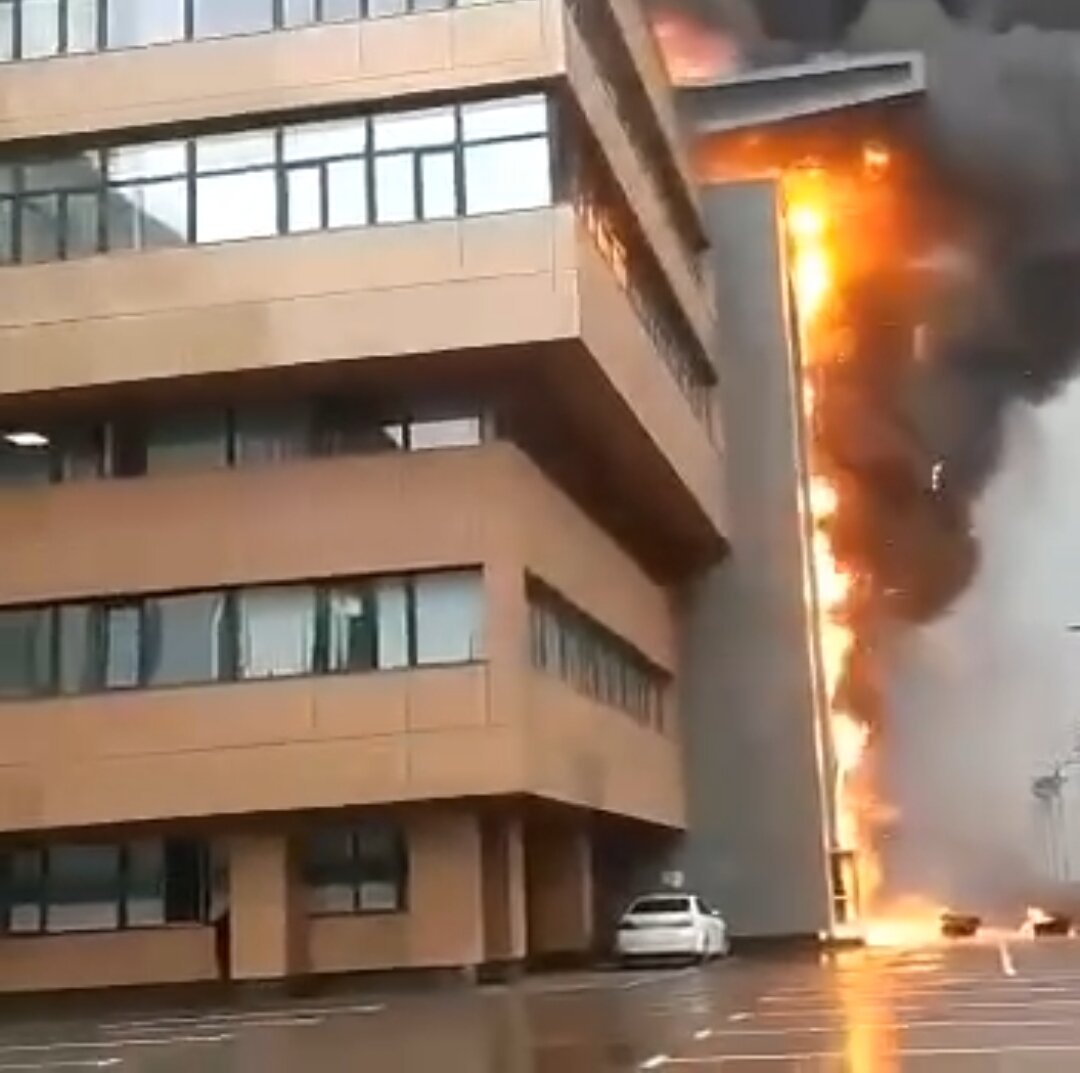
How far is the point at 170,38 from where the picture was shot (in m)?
37.0

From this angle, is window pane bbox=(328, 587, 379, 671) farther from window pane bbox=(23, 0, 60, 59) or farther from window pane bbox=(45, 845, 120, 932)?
window pane bbox=(23, 0, 60, 59)

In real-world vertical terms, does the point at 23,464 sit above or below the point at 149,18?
below

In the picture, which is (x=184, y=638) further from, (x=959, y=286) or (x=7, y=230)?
(x=959, y=286)

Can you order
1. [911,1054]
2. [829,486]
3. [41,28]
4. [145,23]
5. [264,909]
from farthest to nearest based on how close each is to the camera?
[829,486]
[41,28]
[145,23]
[264,909]
[911,1054]

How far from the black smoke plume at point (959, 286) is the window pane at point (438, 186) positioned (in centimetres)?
3242

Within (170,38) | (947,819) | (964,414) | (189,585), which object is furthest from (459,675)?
(964,414)

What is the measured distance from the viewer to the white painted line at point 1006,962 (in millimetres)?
32938

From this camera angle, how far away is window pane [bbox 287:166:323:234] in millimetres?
35594

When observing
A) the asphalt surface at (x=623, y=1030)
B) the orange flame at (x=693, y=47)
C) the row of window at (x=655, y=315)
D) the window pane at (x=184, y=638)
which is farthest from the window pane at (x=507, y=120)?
the orange flame at (x=693, y=47)

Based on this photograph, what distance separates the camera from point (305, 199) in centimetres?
3581

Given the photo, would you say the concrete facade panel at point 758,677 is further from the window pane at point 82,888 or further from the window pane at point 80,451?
the window pane at point 80,451

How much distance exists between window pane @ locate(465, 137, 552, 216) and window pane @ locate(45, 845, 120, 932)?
41.8 ft

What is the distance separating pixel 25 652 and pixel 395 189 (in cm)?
985

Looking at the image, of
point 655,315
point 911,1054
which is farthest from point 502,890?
point 911,1054
